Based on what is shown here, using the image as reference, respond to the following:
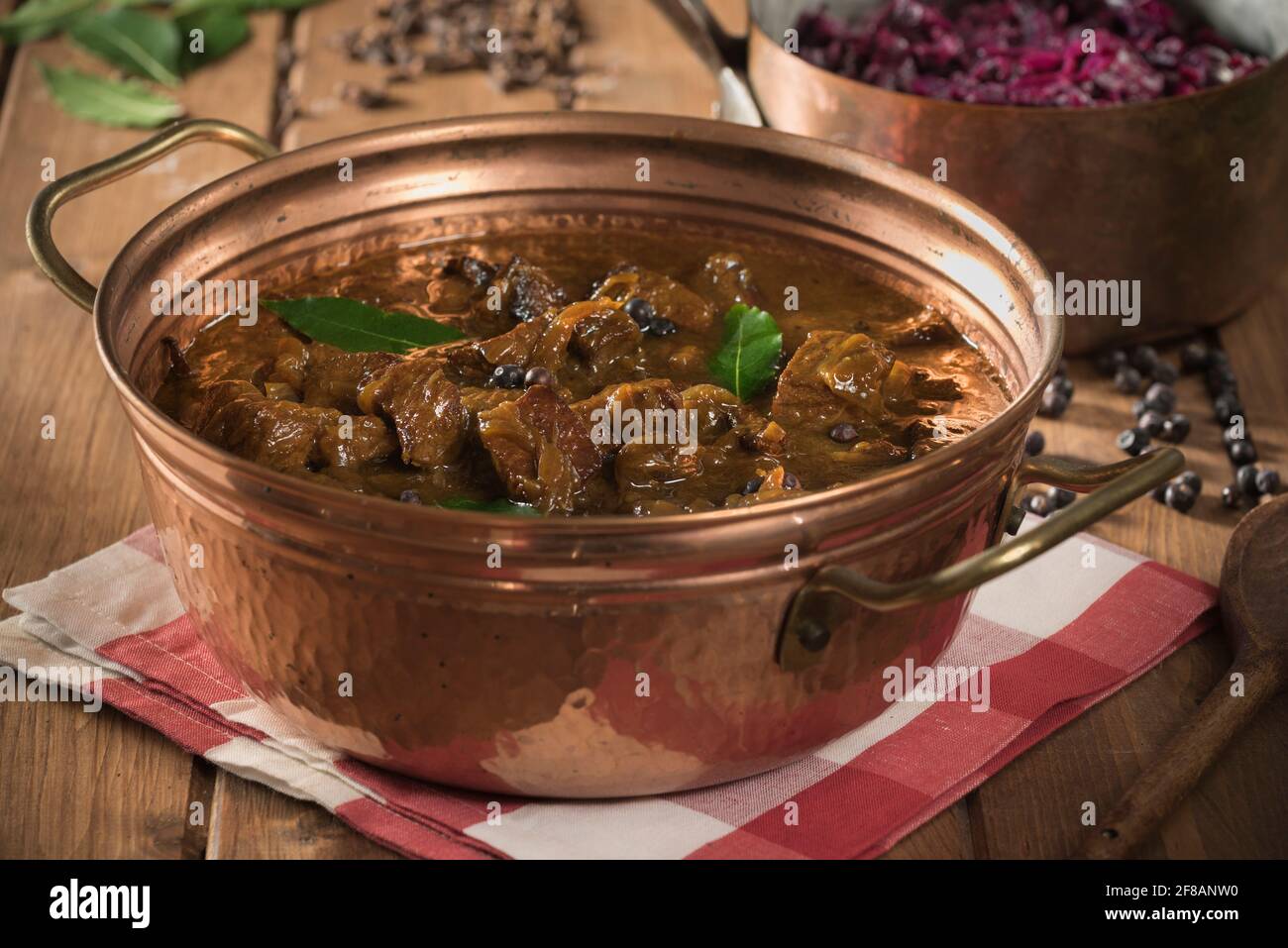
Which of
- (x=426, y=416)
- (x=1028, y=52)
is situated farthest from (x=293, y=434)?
(x=1028, y=52)

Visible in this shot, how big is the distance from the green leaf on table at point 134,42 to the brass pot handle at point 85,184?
2069 millimetres

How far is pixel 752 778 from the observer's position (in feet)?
7.32

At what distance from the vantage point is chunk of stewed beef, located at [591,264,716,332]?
2.64 metres

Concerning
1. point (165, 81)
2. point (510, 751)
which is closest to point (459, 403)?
point (510, 751)

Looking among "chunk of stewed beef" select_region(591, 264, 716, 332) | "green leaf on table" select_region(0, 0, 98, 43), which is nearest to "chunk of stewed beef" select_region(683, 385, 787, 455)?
"chunk of stewed beef" select_region(591, 264, 716, 332)

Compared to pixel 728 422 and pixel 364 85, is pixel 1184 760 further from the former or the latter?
pixel 364 85

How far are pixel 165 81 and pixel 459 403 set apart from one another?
278 centimetres

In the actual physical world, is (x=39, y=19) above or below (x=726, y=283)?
above

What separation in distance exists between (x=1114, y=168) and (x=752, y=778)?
168cm

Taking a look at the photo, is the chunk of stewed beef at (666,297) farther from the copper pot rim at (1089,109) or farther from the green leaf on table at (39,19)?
the green leaf on table at (39,19)

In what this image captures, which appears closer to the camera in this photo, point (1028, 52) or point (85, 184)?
point (85, 184)

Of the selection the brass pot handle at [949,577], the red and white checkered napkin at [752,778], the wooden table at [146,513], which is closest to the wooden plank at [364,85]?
the wooden table at [146,513]

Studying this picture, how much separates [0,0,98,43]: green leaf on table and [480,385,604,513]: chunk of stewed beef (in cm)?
331

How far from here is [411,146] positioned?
2818 millimetres
